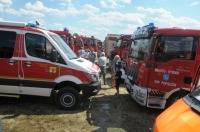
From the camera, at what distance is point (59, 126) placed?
626 cm

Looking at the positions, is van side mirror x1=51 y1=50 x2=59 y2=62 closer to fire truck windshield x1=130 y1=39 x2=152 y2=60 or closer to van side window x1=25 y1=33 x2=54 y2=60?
van side window x1=25 y1=33 x2=54 y2=60

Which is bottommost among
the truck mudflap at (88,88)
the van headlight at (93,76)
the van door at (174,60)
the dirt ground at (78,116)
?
the dirt ground at (78,116)

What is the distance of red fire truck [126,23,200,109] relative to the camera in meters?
7.14

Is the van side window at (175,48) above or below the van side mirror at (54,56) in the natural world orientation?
above

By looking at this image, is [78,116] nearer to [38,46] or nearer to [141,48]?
[38,46]

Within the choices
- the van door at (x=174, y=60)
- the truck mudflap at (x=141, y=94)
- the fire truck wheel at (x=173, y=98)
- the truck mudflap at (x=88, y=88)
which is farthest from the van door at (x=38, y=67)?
the fire truck wheel at (x=173, y=98)

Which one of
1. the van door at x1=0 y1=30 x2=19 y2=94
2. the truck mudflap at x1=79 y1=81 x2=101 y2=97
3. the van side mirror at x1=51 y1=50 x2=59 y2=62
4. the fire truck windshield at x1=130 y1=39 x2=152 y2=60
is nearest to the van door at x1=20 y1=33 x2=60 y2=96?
the van side mirror at x1=51 y1=50 x2=59 y2=62

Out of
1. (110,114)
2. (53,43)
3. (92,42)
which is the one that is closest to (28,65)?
(53,43)

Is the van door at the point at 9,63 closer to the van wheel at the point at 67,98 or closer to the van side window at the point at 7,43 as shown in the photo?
the van side window at the point at 7,43

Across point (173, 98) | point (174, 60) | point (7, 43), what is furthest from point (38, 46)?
point (173, 98)

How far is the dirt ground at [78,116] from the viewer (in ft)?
20.4

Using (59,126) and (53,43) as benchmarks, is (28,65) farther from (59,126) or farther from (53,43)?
(59,126)

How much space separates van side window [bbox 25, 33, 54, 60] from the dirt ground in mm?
1762

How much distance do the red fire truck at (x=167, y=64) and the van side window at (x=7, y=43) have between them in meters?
4.14
